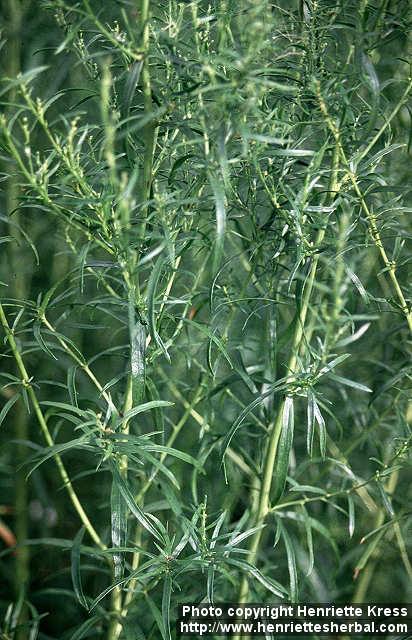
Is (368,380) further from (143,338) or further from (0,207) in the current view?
(0,207)

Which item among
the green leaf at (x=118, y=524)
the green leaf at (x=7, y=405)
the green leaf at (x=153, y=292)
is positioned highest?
the green leaf at (x=153, y=292)

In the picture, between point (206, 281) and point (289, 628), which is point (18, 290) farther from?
point (289, 628)

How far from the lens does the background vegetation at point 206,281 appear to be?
2.94ft

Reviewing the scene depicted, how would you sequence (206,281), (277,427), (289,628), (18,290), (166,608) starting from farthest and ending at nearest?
(206,281), (18,290), (289,628), (277,427), (166,608)

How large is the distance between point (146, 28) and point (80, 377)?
99cm

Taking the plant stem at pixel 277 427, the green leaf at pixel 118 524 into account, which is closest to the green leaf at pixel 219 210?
the plant stem at pixel 277 427

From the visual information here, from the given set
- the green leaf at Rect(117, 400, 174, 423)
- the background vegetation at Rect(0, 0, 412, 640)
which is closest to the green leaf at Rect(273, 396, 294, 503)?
the background vegetation at Rect(0, 0, 412, 640)

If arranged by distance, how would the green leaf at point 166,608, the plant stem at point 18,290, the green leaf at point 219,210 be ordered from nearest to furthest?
the green leaf at point 219,210 → the green leaf at point 166,608 → the plant stem at point 18,290

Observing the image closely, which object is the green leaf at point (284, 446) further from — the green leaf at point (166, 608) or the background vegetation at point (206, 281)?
the green leaf at point (166, 608)

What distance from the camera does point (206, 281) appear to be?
1.76m

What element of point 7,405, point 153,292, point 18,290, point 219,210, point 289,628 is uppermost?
point 219,210

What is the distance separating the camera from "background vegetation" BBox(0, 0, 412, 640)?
35.3 inches

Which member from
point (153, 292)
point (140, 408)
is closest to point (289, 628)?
point (140, 408)

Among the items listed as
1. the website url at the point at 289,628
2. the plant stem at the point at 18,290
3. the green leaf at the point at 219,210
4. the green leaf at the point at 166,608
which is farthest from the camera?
the plant stem at the point at 18,290
